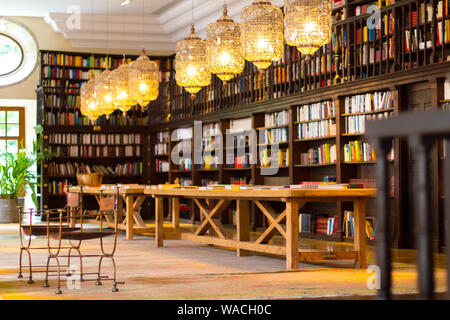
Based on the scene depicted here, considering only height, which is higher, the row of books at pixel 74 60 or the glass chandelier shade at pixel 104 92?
the row of books at pixel 74 60

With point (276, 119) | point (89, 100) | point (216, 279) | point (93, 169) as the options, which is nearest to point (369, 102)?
point (276, 119)

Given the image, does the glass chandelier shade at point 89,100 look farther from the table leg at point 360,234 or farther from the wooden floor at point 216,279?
the table leg at point 360,234

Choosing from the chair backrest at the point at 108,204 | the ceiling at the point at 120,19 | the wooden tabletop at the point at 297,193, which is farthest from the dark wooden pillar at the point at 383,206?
the ceiling at the point at 120,19

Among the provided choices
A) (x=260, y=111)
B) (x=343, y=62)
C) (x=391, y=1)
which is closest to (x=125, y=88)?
(x=260, y=111)

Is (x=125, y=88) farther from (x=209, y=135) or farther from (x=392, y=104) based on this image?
(x=392, y=104)

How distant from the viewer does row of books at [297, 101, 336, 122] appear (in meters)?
9.88

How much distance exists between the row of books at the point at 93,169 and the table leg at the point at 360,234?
Result: 9977mm

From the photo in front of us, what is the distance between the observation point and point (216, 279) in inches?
230

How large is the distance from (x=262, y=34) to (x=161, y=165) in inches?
343

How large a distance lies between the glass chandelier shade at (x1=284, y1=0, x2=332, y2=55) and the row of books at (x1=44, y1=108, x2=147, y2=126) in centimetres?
892

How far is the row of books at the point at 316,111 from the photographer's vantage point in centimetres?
988

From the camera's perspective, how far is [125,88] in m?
10.9

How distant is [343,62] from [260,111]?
7.40 feet

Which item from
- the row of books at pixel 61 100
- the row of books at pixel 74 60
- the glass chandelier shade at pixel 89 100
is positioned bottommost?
the glass chandelier shade at pixel 89 100
